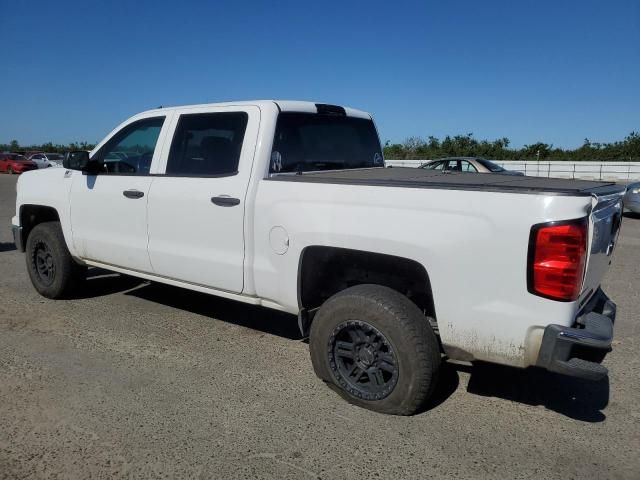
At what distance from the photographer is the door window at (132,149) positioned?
15.8ft

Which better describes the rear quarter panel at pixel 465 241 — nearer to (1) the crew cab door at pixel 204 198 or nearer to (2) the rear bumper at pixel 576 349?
(2) the rear bumper at pixel 576 349

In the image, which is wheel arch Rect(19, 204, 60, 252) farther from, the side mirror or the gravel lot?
the gravel lot

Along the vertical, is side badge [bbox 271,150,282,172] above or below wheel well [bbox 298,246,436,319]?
above

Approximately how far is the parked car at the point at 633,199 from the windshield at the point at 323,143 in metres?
11.2

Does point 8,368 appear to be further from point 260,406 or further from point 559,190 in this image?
point 559,190

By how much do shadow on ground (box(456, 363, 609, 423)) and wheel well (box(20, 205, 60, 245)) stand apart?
457 centimetres

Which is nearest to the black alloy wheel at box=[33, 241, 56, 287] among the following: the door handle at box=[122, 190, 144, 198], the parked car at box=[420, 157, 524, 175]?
the door handle at box=[122, 190, 144, 198]

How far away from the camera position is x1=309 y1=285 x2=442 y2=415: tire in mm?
3201

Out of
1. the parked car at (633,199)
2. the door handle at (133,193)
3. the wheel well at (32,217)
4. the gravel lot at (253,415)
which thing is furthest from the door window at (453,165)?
the door handle at (133,193)

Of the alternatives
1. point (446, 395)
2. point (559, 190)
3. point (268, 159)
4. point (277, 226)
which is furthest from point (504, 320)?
point (268, 159)

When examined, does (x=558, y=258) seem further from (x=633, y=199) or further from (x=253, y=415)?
(x=633, y=199)

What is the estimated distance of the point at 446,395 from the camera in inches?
148

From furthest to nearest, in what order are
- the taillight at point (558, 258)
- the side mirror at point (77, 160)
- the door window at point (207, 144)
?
1. the side mirror at point (77, 160)
2. the door window at point (207, 144)
3. the taillight at point (558, 258)

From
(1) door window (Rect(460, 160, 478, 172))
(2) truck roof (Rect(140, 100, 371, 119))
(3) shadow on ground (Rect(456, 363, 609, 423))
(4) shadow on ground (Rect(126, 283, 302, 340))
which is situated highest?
(2) truck roof (Rect(140, 100, 371, 119))
